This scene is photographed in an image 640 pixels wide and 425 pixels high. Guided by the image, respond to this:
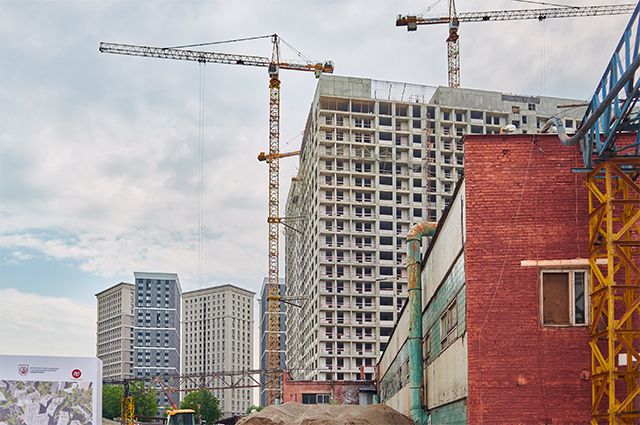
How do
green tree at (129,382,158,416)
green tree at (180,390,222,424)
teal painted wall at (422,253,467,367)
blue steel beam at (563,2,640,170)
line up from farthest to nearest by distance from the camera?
green tree at (180,390,222,424) < green tree at (129,382,158,416) < teal painted wall at (422,253,467,367) < blue steel beam at (563,2,640,170)

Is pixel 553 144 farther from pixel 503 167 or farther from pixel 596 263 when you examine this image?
pixel 596 263

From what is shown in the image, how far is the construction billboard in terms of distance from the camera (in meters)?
12.5

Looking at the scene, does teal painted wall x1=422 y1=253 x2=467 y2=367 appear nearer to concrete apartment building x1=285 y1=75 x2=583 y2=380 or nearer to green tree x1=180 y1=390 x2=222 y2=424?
concrete apartment building x1=285 y1=75 x2=583 y2=380

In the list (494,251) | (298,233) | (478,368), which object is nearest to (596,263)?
(494,251)

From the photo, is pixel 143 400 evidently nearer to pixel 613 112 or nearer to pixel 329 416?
pixel 329 416

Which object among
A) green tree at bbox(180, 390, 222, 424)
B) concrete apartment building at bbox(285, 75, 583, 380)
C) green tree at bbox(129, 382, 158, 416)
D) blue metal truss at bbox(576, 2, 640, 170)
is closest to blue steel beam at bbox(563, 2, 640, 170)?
blue metal truss at bbox(576, 2, 640, 170)

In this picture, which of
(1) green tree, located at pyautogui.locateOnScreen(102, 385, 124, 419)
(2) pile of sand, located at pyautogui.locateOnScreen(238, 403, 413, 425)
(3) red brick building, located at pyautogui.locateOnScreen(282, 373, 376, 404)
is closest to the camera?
(2) pile of sand, located at pyautogui.locateOnScreen(238, 403, 413, 425)

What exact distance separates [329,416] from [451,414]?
8477mm

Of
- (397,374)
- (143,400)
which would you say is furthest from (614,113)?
(143,400)

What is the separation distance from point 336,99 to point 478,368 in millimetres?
94609

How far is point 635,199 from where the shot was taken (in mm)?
17594

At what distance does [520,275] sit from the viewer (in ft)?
Result: 60.0

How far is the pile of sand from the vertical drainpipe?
159 centimetres

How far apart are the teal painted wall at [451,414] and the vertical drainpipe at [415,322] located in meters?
1.80
